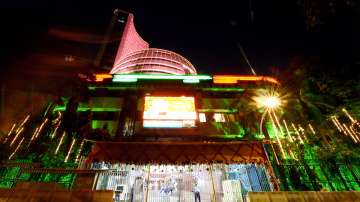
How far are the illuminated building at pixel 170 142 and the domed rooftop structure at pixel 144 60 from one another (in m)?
19.3

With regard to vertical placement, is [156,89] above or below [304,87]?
above

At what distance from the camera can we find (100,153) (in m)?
11.2

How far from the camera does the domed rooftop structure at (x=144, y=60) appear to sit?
3531cm

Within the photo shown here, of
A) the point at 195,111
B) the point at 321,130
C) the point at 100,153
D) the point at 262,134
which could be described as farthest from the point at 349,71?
the point at 100,153

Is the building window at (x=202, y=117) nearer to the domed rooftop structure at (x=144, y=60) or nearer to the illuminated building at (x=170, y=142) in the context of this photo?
the illuminated building at (x=170, y=142)

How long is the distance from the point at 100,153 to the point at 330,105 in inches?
519

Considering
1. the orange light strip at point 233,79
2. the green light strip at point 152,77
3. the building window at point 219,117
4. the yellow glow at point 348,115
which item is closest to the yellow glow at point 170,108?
the building window at point 219,117

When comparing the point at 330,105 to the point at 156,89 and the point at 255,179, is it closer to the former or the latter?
the point at 255,179

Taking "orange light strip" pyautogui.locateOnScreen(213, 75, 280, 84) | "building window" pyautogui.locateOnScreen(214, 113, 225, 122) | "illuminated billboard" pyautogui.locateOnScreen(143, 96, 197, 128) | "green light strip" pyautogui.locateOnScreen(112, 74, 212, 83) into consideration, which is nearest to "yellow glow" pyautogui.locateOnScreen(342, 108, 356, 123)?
"orange light strip" pyautogui.locateOnScreen(213, 75, 280, 84)

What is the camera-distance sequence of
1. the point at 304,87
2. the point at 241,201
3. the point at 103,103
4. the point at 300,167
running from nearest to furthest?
the point at 300,167 < the point at 241,201 < the point at 304,87 < the point at 103,103

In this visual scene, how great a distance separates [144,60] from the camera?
118 feet

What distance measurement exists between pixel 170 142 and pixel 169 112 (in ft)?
9.96

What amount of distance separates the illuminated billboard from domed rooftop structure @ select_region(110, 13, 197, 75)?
20576 millimetres

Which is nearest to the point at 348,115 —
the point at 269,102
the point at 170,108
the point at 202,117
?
the point at 269,102
